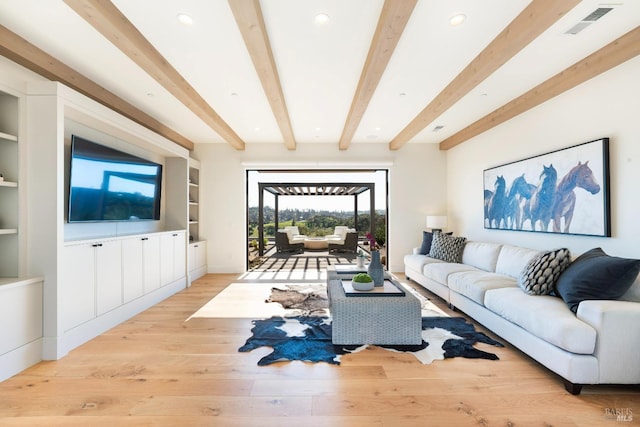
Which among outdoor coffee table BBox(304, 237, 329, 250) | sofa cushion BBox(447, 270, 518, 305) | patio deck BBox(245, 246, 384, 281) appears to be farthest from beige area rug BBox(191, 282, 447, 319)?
outdoor coffee table BBox(304, 237, 329, 250)

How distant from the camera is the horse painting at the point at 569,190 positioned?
9.66ft

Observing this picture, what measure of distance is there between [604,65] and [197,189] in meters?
6.10

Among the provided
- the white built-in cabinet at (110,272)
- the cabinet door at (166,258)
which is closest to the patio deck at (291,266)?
the cabinet door at (166,258)

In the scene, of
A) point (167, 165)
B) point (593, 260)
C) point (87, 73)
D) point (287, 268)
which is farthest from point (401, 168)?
point (87, 73)

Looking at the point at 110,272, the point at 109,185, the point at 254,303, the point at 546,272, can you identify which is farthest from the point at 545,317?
the point at 109,185

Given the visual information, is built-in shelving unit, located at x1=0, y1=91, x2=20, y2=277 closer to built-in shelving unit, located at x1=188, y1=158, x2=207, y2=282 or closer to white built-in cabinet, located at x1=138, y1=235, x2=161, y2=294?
white built-in cabinet, located at x1=138, y1=235, x2=161, y2=294

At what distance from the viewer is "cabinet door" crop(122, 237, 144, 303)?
349 cm

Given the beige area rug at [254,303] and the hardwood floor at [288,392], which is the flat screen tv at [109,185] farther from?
the beige area rug at [254,303]

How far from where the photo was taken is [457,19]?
225 centimetres

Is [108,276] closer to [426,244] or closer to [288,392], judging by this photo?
[288,392]

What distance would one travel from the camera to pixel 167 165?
5152mm

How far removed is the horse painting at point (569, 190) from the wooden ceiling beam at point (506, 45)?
4.50 feet

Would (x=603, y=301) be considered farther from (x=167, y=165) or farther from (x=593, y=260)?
(x=167, y=165)

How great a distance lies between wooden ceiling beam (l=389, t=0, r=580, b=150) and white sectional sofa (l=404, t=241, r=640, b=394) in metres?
2.01
